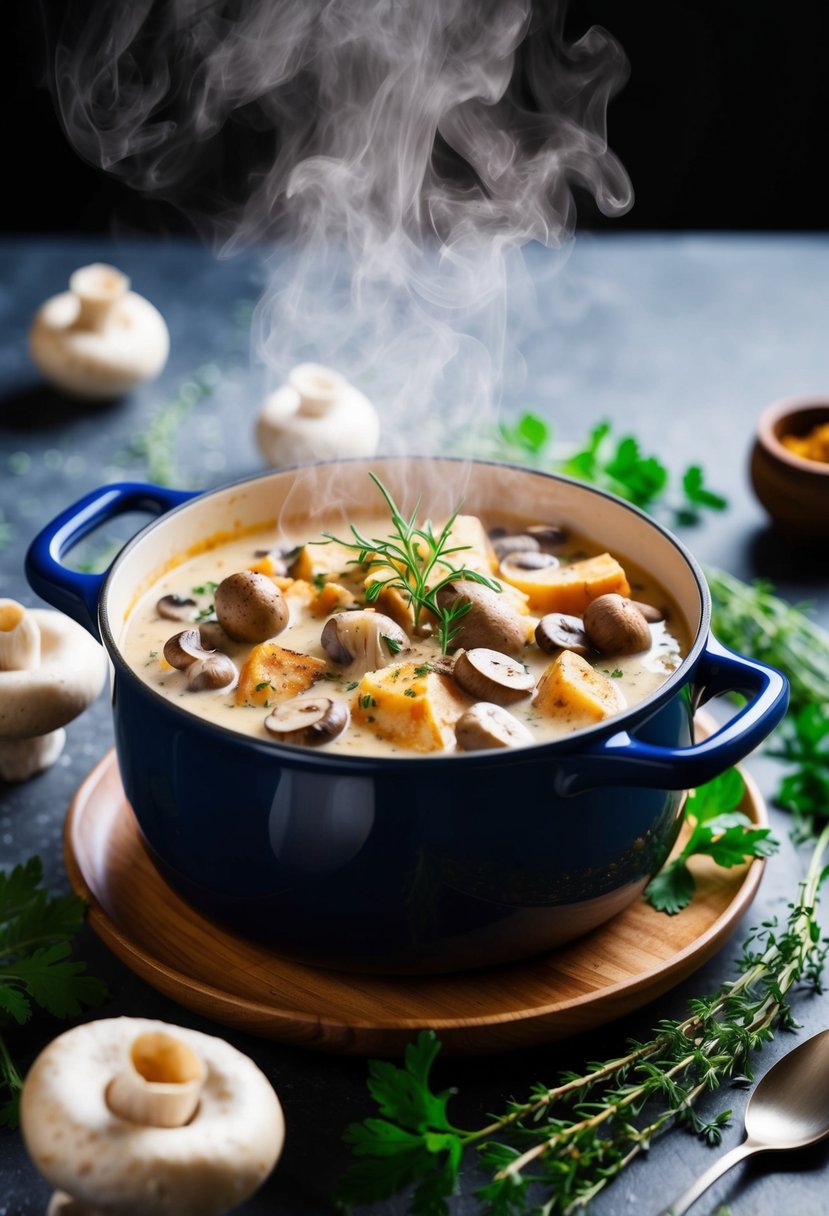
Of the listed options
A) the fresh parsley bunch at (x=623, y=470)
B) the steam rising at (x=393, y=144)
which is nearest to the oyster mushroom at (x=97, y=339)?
the steam rising at (x=393, y=144)

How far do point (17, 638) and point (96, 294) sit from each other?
1.79 meters

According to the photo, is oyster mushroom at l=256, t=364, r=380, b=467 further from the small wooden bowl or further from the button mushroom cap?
the button mushroom cap

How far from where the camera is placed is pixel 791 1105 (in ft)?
6.15

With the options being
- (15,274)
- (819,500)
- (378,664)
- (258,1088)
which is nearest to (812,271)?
(819,500)

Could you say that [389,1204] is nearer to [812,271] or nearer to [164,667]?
[164,667]

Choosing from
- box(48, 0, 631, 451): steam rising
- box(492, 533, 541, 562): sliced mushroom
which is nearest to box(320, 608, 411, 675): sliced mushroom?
box(492, 533, 541, 562): sliced mushroom

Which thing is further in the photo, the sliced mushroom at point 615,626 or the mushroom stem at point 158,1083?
the sliced mushroom at point 615,626

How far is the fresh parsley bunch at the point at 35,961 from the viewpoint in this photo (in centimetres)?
198

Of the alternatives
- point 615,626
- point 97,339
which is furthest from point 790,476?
point 97,339

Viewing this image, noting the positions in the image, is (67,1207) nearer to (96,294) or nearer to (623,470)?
(623,470)

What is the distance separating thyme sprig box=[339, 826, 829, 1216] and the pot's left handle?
0.87 meters

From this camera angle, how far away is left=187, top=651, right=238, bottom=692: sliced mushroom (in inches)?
85.4

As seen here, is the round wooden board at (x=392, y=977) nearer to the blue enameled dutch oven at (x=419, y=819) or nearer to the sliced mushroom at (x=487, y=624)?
the blue enameled dutch oven at (x=419, y=819)

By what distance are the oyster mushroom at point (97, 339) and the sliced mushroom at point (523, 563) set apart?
1832 millimetres
